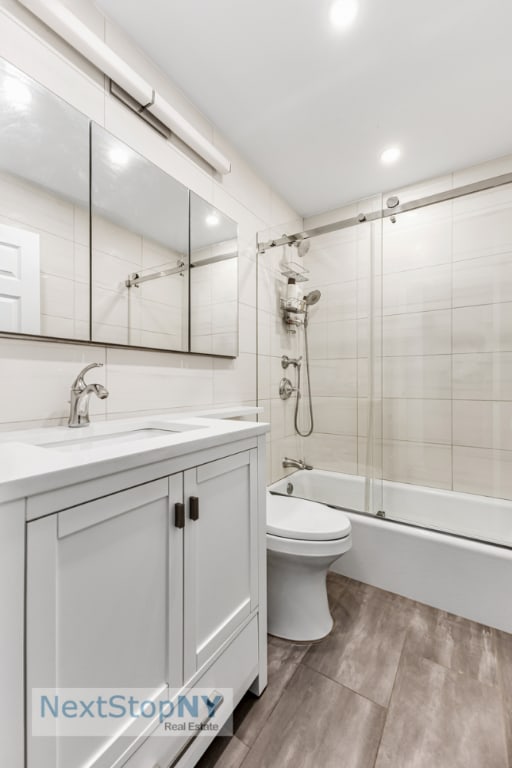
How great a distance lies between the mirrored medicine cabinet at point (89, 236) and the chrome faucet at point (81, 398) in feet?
0.51

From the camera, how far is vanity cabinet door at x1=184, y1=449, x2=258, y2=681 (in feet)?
2.90

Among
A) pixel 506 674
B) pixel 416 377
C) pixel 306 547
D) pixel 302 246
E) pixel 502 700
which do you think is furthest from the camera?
pixel 302 246

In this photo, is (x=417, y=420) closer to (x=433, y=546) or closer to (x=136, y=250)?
(x=433, y=546)

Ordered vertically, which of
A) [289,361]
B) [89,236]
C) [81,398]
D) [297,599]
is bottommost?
[297,599]

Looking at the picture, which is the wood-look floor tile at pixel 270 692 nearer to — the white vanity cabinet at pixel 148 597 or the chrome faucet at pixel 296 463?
the white vanity cabinet at pixel 148 597

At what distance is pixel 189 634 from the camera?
2.88 feet

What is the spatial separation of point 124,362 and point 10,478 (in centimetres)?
87

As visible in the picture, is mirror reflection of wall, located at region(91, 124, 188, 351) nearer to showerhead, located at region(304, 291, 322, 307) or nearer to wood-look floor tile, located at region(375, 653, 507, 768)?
showerhead, located at region(304, 291, 322, 307)

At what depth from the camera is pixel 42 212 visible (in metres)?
1.09

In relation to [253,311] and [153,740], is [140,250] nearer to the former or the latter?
[253,311]

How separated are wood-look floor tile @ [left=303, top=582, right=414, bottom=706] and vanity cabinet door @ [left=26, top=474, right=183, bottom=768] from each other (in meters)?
0.78

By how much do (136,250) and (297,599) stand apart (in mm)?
1618

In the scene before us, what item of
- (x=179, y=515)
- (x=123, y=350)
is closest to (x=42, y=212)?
(x=123, y=350)

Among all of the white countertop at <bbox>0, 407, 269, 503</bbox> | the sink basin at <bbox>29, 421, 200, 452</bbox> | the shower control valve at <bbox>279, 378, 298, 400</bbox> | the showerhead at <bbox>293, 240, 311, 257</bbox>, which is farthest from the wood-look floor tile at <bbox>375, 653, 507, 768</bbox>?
the showerhead at <bbox>293, 240, 311, 257</bbox>
